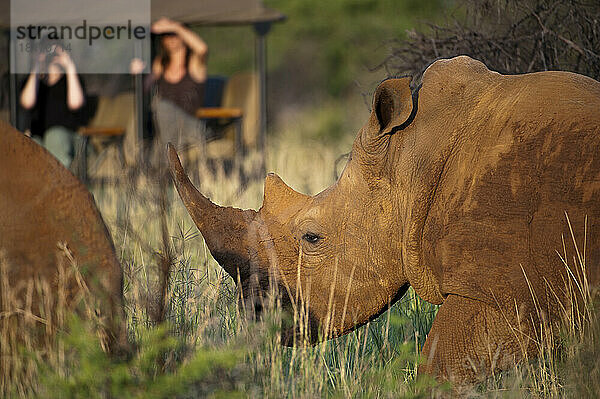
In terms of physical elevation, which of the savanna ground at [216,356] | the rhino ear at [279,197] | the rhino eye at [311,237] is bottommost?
the savanna ground at [216,356]

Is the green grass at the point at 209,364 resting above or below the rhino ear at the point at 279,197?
below

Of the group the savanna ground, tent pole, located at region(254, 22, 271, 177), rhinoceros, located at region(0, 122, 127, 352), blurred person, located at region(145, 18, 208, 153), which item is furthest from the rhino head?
tent pole, located at region(254, 22, 271, 177)

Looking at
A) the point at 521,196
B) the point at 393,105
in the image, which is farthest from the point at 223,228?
the point at 521,196

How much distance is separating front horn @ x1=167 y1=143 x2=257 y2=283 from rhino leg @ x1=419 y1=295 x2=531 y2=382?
955 mm

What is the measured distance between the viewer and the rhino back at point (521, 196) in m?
3.48

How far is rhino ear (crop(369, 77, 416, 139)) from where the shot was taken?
3859 millimetres

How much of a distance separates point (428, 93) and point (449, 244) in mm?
659

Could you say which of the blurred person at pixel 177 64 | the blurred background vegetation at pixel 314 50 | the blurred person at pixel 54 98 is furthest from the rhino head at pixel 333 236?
the blurred background vegetation at pixel 314 50

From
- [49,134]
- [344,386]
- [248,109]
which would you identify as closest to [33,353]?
[344,386]

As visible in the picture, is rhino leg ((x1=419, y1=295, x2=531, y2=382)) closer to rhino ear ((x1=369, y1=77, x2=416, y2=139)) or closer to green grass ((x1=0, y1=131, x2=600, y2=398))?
green grass ((x1=0, y1=131, x2=600, y2=398))

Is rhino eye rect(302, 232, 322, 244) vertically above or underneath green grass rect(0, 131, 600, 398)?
above

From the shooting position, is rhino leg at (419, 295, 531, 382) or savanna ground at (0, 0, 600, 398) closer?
savanna ground at (0, 0, 600, 398)

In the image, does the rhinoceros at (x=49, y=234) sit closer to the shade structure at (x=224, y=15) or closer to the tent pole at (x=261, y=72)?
the shade structure at (x=224, y=15)

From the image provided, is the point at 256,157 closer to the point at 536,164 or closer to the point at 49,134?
the point at 49,134
